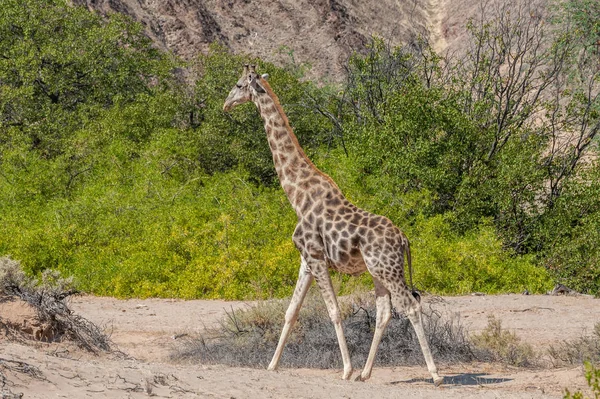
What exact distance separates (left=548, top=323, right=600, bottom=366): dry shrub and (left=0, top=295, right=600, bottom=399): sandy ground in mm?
713

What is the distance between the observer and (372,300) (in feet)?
37.4

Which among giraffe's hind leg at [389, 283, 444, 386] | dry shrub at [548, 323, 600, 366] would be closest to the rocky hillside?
dry shrub at [548, 323, 600, 366]

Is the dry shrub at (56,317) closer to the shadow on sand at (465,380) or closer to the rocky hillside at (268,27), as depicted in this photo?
the shadow on sand at (465,380)

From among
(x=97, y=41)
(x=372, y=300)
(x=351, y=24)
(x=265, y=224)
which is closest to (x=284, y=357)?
(x=372, y=300)

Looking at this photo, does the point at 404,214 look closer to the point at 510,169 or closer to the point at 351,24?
the point at 510,169

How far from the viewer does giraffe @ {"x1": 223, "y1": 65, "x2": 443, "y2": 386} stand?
26.7 feet

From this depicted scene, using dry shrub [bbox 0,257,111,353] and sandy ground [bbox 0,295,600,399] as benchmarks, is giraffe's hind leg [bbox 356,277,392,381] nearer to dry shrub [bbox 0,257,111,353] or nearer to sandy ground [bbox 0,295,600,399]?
sandy ground [bbox 0,295,600,399]

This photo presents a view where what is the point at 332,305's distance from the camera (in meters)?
8.31

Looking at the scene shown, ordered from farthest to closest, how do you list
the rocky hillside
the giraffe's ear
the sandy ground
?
the rocky hillside < the giraffe's ear < the sandy ground

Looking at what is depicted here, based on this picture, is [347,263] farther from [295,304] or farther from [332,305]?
[295,304]

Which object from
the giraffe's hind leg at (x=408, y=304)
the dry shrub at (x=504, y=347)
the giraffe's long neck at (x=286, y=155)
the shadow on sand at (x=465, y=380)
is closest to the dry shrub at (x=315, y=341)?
the dry shrub at (x=504, y=347)

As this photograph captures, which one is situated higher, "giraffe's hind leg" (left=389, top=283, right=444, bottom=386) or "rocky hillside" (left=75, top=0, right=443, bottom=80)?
"giraffe's hind leg" (left=389, top=283, right=444, bottom=386)

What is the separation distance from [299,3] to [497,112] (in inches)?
1093

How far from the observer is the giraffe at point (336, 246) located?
812 centimetres
